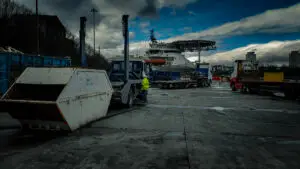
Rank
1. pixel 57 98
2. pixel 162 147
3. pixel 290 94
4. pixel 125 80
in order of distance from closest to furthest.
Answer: pixel 162 147 < pixel 57 98 < pixel 125 80 < pixel 290 94

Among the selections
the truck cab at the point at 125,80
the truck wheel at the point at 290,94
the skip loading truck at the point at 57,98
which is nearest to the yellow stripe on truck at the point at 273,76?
the truck wheel at the point at 290,94

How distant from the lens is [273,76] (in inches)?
626

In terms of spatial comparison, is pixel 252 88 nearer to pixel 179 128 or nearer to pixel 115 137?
pixel 179 128

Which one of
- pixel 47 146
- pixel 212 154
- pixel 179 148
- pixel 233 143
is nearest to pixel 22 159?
pixel 47 146

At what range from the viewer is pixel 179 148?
4.71 m

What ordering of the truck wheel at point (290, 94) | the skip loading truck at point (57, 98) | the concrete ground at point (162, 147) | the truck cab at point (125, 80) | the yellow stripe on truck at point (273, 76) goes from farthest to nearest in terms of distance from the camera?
the yellow stripe on truck at point (273, 76) < the truck wheel at point (290, 94) < the truck cab at point (125, 80) < the skip loading truck at point (57, 98) < the concrete ground at point (162, 147)

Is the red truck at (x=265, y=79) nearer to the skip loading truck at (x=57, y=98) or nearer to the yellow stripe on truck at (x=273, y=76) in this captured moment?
the yellow stripe on truck at (x=273, y=76)

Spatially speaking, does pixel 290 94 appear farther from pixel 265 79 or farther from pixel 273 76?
pixel 265 79

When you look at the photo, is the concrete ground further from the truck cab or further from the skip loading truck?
the truck cab

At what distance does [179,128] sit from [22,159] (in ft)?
13.2

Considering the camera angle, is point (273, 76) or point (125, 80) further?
point (273, 76)

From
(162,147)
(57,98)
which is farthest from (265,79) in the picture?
(57,98)

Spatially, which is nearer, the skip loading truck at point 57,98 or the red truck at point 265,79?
the skip loading truck at point 57,98

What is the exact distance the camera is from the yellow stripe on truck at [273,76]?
15477mm
